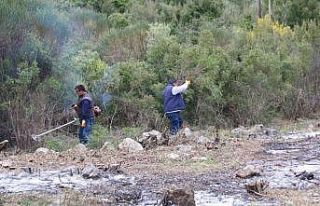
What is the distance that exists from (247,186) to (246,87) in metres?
10.5

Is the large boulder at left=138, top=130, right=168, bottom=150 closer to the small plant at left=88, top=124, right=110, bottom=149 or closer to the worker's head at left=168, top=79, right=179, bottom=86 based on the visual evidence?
the small plant at left=88, top=124, right=110, bottom=149

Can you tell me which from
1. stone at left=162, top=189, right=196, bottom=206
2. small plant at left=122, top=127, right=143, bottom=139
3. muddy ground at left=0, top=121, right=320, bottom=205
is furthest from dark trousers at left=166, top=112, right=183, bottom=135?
stone at left=162, top=189, right=196, bottom=206

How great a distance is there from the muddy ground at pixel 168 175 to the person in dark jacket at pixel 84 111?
5.38 ft

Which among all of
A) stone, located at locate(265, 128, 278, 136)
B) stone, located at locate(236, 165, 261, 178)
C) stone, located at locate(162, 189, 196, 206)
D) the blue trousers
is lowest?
stone, located at locate(265, 128, 278, 136)

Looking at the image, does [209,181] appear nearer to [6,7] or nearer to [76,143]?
[76,143]

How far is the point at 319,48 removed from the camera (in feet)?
73.6

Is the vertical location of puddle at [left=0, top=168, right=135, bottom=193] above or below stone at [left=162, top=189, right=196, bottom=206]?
below

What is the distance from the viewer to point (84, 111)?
14.8m

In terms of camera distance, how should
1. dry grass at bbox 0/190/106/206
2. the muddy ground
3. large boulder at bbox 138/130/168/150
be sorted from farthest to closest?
large boulder at bbox 138/130/168/150, the muddy ground, dry grass at bbox 0/190/106/206

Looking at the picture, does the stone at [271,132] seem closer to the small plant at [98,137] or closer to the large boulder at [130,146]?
the small plant at [98,137]

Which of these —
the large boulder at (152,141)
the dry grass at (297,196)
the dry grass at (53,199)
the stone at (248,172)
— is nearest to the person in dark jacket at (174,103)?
the large boulder at (152,141)

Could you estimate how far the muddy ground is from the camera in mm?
8523

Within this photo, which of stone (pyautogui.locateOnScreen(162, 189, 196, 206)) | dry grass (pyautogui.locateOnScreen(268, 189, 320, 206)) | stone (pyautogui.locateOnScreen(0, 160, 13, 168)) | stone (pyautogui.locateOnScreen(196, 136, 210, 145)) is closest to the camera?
stone (pyautogui.locateOnScreen(162, 189, 196, 206))

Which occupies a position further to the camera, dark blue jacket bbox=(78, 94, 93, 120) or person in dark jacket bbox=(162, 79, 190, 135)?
person in dark jacket bbox=(162, 79, 190, 135)
